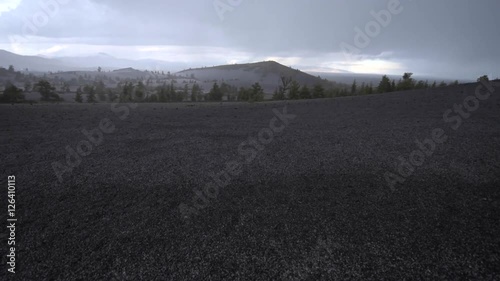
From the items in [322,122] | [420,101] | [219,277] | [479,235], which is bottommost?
[219,277]

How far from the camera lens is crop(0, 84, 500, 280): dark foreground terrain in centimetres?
518

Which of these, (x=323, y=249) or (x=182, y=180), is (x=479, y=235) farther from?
(x=182, y=180)

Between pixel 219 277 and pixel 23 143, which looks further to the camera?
pixel 23 143

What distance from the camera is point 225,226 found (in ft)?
21.3

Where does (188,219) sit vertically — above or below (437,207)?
below

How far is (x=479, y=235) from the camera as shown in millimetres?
5996

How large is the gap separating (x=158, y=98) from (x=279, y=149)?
6389cm

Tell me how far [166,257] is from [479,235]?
24.6 feet

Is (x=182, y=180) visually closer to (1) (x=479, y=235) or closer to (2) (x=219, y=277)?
(2) (x=219, y=277)

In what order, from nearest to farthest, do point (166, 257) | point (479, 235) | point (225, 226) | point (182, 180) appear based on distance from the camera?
1. point (166, 257)
2. point (479, 235)
3. point (225, 226)
4. point (182, 180)

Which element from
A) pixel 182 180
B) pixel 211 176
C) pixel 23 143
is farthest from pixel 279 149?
pixel 23 143

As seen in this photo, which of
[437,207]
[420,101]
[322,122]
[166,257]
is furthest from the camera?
[420,101]

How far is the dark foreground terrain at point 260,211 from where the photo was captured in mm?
5180

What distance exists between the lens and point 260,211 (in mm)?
7098
